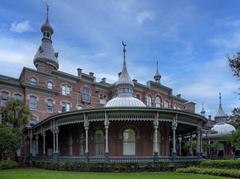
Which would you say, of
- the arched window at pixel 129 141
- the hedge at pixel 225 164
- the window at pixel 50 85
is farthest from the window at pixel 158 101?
the hedge at pixel 225 164

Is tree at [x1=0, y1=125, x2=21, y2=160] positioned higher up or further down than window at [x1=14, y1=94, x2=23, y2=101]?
further down

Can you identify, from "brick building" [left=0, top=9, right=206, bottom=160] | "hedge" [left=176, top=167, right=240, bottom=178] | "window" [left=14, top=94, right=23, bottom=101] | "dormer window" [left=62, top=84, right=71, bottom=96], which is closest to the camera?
"hedge" [left=176, top=167, right=240, bottom=178]

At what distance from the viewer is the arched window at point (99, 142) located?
30.3 meters

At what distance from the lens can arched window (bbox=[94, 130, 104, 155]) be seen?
30297 millimetres

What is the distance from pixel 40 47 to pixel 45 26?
179 inches

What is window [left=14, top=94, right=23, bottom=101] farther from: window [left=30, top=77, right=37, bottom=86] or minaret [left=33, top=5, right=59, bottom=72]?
minaret [left=33, top=5, right=59, bottom=72]

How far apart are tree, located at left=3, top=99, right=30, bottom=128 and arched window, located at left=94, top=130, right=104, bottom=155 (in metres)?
12.6

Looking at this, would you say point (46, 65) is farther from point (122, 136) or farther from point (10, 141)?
point (122, 136)

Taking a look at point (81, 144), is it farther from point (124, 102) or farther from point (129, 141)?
point (124, 102)

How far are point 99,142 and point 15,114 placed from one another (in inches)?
552

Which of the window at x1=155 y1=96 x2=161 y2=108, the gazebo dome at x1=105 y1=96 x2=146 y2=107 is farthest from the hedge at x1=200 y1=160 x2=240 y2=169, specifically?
the window at x1=155 y1=96 x2=161 y2=108

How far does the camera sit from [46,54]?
57.7 metres

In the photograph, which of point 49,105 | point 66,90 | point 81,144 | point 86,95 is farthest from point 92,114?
point 86,95

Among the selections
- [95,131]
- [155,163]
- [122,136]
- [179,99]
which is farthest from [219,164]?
[179,99]
